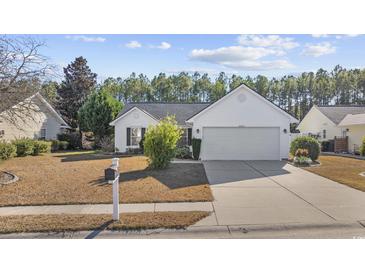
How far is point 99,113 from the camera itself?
2414cm

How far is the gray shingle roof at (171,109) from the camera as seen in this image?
21609mm

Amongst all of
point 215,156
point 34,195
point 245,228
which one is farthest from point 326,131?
point 34,195

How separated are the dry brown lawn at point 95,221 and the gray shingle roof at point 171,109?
15084 millimetres

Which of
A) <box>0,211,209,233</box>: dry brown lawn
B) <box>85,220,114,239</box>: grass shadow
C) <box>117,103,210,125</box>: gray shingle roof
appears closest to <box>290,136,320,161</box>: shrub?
<box>117,103,210,125</box>: gray shingle roof

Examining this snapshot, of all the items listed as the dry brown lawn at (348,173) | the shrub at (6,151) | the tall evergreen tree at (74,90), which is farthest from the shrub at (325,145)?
the tall evergreen tree at (74,90)

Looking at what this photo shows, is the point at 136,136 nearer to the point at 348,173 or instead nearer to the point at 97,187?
the point at 97,187

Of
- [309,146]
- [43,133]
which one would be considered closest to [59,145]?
[43,133]

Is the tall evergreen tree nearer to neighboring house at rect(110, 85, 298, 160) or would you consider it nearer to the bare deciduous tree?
neighboring house at rect(110, 85, 298, 160)

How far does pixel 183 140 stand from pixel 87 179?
36.3 feet

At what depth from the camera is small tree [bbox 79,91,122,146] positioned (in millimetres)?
24109

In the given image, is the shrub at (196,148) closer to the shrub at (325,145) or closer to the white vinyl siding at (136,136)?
the white vinyl siding at (136,136)

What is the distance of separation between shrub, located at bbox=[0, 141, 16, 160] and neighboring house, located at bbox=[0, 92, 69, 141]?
1.19m

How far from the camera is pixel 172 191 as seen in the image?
8.22 meters

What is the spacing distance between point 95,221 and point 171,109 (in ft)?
57.3
